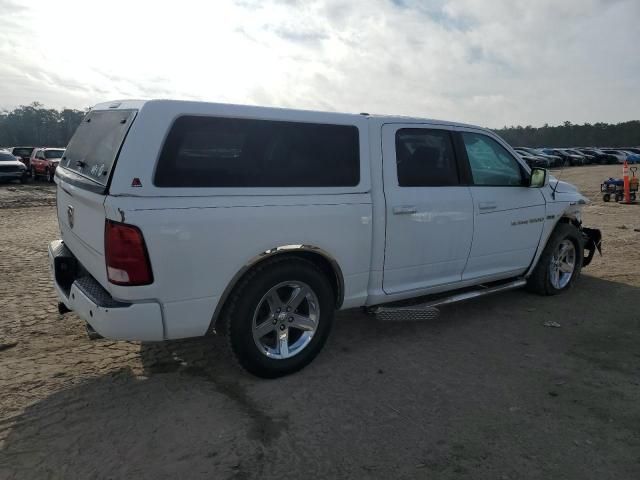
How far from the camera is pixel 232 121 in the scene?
333cm

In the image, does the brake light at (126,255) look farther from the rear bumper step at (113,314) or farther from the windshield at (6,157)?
the windshield at (6,157)

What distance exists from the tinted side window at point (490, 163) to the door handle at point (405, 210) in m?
0.92

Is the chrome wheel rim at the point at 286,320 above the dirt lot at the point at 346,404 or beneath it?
above

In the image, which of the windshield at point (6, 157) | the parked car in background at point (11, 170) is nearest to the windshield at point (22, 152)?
the windshield at point (6, 157)

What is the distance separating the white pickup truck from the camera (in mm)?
3021

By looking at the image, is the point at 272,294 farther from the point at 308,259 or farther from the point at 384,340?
the point at 384,340

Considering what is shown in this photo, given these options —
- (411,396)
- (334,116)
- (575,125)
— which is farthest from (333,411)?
(575,125)

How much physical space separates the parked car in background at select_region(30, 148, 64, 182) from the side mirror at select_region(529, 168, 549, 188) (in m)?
23.9

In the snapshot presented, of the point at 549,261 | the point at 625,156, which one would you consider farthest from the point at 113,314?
the point at 625,156

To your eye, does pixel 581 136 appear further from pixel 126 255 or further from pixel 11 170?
pixel 126 255

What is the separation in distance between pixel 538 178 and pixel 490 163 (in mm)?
564

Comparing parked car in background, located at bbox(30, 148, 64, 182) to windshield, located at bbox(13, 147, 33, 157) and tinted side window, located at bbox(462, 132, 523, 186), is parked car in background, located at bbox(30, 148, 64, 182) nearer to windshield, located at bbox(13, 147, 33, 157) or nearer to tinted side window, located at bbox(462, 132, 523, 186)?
windshield, located at bbox(13, 147, 33, 157)

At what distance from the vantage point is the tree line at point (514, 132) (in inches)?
2351

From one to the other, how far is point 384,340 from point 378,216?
1.21 meters
